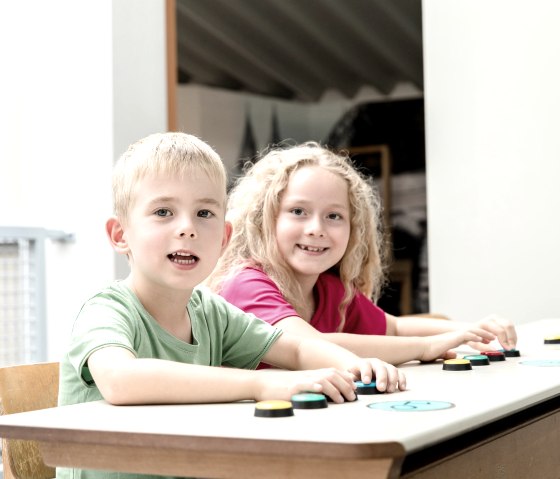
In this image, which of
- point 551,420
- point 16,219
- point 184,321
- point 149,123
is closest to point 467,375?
point 551,420

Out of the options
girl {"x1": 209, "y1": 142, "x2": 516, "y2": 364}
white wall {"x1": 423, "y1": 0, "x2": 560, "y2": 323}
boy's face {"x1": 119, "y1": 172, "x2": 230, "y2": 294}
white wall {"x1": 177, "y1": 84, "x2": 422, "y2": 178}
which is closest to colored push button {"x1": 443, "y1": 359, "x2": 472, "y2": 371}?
girl {"x1": 209, "y1": 142, "x2": 516, "y2": 364}

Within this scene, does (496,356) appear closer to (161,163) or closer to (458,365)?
(458,365)

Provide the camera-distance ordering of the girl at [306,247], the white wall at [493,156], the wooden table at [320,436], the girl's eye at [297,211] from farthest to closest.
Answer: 1. the white wall at [493,156]
2. the girl's eye at [297,211]
3. the girl at [306,247]
4. the wooden table at [320,436]

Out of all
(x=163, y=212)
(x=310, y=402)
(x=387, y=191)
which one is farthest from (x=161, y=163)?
(x=387, y=191)

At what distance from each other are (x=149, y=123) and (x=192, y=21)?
369 cm

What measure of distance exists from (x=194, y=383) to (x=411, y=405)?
0.89 ft

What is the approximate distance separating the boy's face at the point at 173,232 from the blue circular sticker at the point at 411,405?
41cm

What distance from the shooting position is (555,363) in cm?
153

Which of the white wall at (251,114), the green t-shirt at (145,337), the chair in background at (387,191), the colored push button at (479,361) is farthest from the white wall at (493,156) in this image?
the white wall at (251,114)

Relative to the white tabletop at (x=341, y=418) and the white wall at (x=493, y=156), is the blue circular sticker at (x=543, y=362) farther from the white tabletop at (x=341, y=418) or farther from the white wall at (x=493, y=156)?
the white wall at (x=493, y=156)

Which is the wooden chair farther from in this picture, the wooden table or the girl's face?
the girl's face

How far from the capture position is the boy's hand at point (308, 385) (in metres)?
1.10

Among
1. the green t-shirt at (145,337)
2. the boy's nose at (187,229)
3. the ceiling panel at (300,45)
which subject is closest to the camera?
the green t-shirt at (145,337)

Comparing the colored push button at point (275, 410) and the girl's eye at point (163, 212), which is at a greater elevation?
the girl's eye at point (163, 212)
